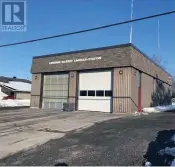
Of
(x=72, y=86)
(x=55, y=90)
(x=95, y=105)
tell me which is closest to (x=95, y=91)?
(x=95, y=105)

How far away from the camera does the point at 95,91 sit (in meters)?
25.5

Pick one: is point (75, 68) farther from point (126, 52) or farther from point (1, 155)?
point (1, 155)

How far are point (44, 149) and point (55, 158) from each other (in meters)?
1.32

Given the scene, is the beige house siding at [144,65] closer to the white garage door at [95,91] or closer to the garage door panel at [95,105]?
the white garage door at [95,91]

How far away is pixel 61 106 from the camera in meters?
28.5

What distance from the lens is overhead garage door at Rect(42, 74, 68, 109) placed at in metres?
28.2

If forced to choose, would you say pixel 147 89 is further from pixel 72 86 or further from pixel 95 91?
pixel 72 86

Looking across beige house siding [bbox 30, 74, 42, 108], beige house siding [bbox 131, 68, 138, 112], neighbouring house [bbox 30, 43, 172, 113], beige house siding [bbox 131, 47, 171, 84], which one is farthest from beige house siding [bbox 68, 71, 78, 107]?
beige house siding [bbox 131, 47, 171, 84]

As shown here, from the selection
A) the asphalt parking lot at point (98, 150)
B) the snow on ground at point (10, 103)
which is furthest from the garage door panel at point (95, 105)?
the snow on ground at point (10, 103)

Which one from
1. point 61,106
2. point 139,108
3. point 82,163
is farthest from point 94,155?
point 61,106

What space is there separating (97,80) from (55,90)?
237 inches

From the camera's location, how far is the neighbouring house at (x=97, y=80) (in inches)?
925

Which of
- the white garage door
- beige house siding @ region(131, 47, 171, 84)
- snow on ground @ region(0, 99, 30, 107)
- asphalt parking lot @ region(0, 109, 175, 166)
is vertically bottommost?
asphalt parking lot @ region(0, 109, 175, 166)

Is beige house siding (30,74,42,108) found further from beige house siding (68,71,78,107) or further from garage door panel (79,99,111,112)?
garage door panel (79,99,111,112)
